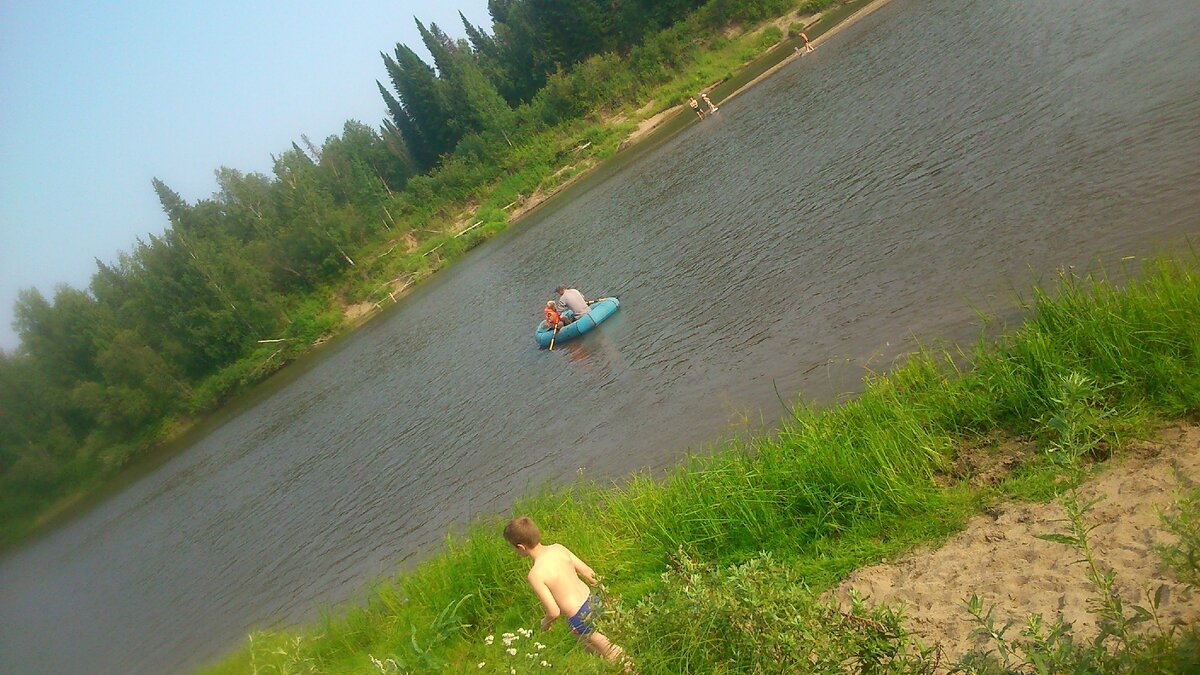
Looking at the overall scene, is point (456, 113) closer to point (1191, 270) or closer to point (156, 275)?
point (156, 275)

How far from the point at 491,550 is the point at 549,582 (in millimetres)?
2767

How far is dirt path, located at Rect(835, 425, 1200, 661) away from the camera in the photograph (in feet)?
14.1

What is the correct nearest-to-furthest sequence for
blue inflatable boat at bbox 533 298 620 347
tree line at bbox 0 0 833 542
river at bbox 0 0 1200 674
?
river at bbox 0 0 1200 674
blue inflatable boat at bbox 533 298 620 347
tree line at bbox 0 0 833 542

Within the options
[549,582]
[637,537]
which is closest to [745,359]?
[637,537]

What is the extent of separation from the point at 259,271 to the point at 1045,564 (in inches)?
2207

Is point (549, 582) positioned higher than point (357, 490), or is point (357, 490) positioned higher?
point (549, 582)

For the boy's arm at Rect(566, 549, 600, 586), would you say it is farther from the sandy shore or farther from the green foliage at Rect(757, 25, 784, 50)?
the green foliage at Rect(757, 25, 784, 50)

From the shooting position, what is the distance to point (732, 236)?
62.4 ft

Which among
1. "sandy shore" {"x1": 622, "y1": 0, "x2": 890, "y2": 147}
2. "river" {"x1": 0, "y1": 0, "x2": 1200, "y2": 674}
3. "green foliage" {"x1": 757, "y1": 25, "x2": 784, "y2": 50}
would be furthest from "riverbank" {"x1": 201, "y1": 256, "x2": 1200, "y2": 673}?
"green foliage" {"x1": 757, "y1": 25, "x2": 784, "y2": 50}

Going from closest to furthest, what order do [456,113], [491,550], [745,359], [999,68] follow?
1. [491,550]
2. [745,359]
3. [999,68]
4. [456,113]

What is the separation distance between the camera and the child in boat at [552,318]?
63.9 ft

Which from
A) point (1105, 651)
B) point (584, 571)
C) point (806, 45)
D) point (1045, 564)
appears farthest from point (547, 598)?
point (806, 45)

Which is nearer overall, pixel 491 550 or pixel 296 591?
pixel 491 550

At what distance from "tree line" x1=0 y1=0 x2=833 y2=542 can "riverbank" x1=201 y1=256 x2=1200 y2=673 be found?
45.2 m
